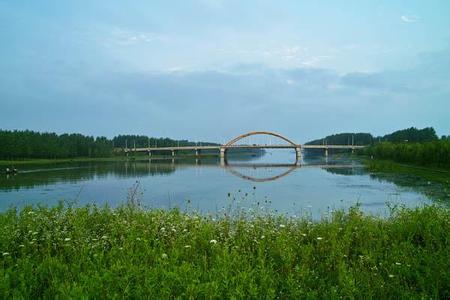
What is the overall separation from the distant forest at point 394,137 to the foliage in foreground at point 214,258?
267 ft

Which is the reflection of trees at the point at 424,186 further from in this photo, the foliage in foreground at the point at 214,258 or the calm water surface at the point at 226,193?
the foliage in foreground at the point at 214,258

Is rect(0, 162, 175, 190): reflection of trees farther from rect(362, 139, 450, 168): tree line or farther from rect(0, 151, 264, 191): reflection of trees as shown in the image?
rect(362, 139, 450, 168): tree line

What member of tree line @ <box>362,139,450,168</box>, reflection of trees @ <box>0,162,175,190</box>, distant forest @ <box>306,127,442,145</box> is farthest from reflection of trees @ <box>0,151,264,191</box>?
distant forest @ <box>306,127,442,145</box>

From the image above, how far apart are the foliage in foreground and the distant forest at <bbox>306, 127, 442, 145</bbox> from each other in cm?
8136

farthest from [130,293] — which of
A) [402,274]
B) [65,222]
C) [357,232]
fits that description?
[357,232]

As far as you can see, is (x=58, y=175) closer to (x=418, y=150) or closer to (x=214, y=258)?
(x=214, y=258)

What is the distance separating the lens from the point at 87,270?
4.81 m

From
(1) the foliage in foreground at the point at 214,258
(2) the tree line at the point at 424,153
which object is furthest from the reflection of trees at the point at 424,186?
(1) the foliage in foreground at the point at 214,258

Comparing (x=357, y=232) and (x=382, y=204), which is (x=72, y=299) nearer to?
(x=357, y=232)

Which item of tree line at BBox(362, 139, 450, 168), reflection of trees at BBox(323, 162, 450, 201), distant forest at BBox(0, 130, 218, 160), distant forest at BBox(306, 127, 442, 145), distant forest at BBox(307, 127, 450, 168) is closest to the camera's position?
reflection of trees at BBox(323, 162, 450, 201)

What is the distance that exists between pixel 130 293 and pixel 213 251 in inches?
80.6

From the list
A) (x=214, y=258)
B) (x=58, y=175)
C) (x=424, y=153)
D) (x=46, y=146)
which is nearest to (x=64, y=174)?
(x=58, y=175)

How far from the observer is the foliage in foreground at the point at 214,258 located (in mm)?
4320

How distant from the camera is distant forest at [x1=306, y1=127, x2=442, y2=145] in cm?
11000
